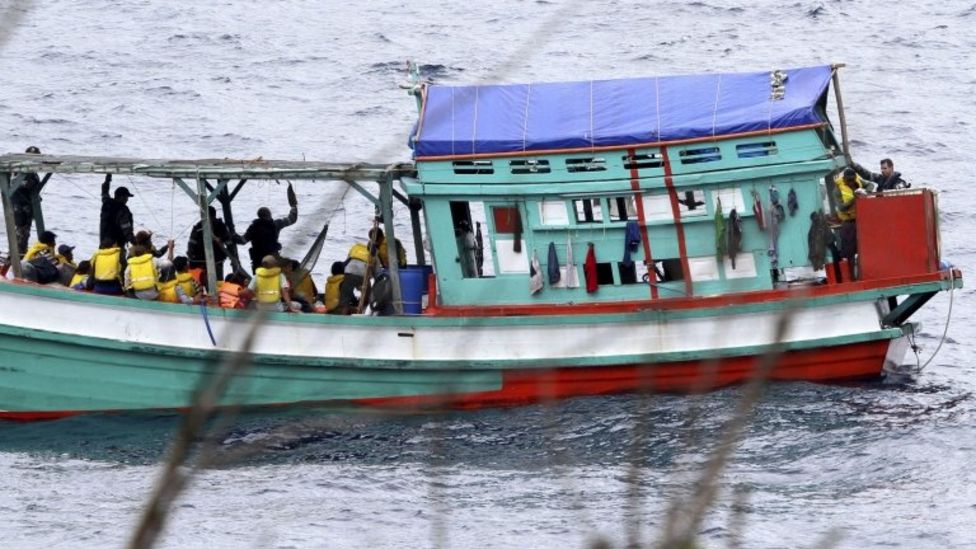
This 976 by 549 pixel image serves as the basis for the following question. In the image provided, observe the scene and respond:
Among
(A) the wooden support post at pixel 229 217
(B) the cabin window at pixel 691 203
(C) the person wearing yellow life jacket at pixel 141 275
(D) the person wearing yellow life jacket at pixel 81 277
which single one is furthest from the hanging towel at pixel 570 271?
(D) the person wearing yellow life jacket at pixel 81 277

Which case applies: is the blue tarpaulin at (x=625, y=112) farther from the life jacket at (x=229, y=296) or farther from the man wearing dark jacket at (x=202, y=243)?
the man wearing dark jacket at (x=202, y=243)

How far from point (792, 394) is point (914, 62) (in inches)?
1010

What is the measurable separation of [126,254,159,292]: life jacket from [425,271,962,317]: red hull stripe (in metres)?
3.05

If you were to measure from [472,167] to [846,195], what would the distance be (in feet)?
13.6

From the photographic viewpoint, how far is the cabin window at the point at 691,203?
18516 millimetres

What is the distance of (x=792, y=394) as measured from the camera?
61.4 ft

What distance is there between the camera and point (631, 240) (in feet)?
60.8

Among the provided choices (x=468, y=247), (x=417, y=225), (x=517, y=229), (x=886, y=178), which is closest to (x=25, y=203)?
(x=417, y=225)

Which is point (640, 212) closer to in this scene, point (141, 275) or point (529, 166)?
point (529, 166)

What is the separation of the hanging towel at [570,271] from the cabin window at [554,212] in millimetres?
218

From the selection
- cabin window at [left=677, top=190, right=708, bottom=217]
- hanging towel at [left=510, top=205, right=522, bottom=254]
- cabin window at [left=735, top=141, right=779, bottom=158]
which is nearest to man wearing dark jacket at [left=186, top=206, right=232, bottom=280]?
hanging towel at [left=510, top=205, right=522, bottom=254]

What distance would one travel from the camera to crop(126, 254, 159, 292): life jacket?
18.5 metres

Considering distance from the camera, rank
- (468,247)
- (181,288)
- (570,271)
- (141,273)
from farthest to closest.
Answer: (468,247) < (570,271) < (181,288) < (141,273)

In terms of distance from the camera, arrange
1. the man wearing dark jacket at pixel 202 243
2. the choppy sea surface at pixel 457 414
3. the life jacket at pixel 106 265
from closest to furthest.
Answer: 1. the choppy sea surface at pixel 457 414
2. the life jacket at pixel 106 265
3. the man wearing dark jacket at pixel 202 243
